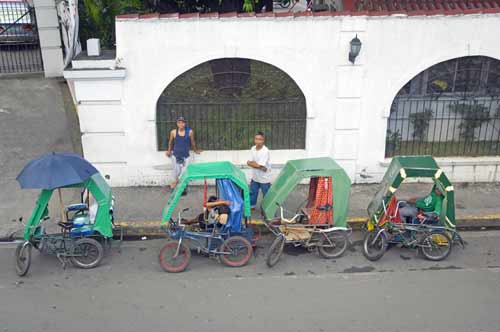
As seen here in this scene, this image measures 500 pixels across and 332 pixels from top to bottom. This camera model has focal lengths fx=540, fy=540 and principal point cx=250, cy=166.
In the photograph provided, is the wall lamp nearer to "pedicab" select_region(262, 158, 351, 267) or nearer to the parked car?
"pedicab" select_region(262, 158, 351, 267)

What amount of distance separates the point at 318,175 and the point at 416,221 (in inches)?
66.6

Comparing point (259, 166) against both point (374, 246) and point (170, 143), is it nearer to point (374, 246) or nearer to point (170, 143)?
point (170, 143)

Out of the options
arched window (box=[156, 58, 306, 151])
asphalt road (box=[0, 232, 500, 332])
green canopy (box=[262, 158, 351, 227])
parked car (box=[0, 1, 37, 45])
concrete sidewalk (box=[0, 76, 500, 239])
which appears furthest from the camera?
parked car (box=[0, 1, 37, 45])

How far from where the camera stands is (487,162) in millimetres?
10484

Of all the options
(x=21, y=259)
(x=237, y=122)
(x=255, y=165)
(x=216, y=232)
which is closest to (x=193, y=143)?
(x=237, y=122)

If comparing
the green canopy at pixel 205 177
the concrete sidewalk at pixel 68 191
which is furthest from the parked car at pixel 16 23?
the green canopy at pixel 205 177

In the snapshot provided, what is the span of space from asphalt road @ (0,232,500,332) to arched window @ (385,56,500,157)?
2.85 meters

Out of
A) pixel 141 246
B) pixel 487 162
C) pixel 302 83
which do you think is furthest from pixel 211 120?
pixel 487 162

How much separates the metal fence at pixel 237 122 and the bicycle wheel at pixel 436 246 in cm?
328

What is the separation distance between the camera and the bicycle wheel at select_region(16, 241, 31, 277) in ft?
24.3

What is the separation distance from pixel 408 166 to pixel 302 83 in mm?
2795

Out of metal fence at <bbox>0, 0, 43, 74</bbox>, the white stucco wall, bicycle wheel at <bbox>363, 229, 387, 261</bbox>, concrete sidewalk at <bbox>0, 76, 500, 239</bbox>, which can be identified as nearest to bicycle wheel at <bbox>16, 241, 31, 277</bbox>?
concrete sidewalk at <bbox>0, 76, 500, 239</bbox>

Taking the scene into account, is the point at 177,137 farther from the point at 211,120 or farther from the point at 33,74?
the point at 33,74

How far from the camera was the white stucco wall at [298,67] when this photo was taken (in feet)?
31.0
